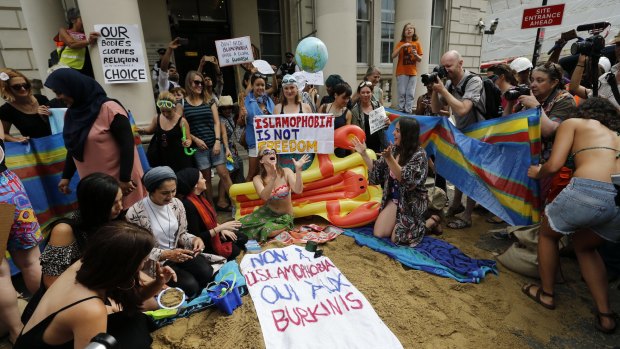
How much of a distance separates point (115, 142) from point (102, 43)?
2057 mm

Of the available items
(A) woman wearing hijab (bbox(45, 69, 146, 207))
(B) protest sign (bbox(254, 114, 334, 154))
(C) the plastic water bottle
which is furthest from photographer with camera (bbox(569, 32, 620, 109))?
(A) woman wearing hijab (bbox(45, 69, 146, 207))

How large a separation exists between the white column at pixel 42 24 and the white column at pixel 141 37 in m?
2.09

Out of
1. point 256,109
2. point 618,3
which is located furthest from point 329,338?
point 618,3

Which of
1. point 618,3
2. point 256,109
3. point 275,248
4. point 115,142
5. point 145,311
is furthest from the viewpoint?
point 618,3

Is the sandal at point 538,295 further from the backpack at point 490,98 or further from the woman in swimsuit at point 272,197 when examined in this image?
the woman in swimsuit at point 272,197

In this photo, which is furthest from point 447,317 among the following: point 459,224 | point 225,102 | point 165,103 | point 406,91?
point 406,91

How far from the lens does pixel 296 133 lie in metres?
4.46

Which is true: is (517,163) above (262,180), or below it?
above

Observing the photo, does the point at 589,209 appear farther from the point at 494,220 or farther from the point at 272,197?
the point at 272,197

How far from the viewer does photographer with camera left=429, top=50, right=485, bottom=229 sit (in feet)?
12.4

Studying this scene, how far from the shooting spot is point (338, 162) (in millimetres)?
4520

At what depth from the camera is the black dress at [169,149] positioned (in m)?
4.15

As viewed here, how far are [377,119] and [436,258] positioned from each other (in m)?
2.06

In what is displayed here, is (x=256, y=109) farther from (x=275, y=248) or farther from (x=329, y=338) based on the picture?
(x=329, y=338)
